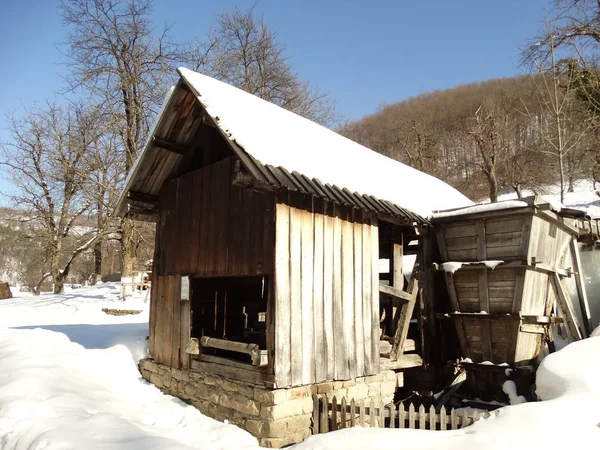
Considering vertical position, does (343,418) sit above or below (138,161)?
below

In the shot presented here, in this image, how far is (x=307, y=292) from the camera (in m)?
6.32

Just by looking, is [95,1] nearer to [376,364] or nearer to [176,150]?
[176,150]

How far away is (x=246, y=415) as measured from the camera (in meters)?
6.12

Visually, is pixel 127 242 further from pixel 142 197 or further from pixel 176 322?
pixel 176 322

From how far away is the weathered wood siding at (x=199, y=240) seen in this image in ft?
21.1

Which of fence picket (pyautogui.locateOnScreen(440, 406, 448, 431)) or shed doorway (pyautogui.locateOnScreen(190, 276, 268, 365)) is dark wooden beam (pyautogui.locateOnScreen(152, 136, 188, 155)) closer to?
shed doorway (pyautogui.locateOnScreen(190, 276, 268, 365))

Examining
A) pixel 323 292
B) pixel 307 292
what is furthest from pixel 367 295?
pixel 307 292

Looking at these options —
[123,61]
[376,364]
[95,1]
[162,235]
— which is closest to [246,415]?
[376,364]

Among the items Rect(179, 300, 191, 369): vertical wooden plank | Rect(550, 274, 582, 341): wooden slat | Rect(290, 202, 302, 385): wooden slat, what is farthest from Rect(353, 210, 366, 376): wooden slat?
Rect(550, 274, 582, 341): wooden slat

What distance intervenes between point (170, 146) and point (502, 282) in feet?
21.0

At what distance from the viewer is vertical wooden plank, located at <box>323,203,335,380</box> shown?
6480 mm

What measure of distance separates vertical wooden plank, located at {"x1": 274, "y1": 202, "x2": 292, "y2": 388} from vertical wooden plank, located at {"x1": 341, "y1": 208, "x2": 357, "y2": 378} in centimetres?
119

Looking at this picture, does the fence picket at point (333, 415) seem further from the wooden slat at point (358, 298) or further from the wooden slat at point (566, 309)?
the wooden slat at point (566, 309)

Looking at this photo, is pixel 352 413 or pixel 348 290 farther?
pixel 348 290
